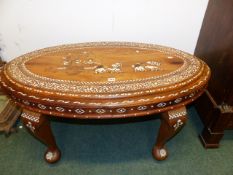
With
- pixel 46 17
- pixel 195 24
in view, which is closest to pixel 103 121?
pixel 46 17

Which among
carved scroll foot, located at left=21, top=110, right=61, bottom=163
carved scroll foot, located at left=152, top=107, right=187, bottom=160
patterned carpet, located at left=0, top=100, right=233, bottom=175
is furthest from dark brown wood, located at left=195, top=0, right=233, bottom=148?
carved scroll foot, located at left=21, top=110, right=61, bottom=163

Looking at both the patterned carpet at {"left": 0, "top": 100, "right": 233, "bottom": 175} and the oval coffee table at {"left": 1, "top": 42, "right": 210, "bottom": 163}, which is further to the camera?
the patterned carpet at {"left": 0, "top": 100, "right": 233, "bottom": 175}

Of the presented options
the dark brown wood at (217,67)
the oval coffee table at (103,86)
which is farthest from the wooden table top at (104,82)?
the dark brown wood at (217,67)

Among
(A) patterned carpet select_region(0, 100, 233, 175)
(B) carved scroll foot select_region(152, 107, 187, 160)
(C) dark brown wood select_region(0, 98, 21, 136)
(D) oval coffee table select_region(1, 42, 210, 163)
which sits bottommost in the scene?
(A) patterned carpet select_region(0, 100, 233, 175)

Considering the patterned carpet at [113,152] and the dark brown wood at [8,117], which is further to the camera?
the dark brown wood at [8,117]

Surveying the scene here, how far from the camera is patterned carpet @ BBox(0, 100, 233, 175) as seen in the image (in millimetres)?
1312

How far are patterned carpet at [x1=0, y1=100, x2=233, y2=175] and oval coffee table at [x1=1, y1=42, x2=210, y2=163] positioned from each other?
9 centimetres

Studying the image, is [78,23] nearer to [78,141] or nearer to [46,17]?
[46,17]

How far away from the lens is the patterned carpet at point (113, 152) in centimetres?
131

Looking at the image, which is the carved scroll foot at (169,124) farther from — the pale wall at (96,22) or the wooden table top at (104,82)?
the pale wall at (96,22)

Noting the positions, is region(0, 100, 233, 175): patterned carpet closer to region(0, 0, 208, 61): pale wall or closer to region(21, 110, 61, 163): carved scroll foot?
region(21, 110, 61, 163): carved scroll foot

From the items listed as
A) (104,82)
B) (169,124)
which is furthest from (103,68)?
(169,124)

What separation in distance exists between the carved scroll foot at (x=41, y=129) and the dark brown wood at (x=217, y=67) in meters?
0.99

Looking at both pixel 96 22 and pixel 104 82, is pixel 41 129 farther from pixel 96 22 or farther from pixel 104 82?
pixel 96 22
